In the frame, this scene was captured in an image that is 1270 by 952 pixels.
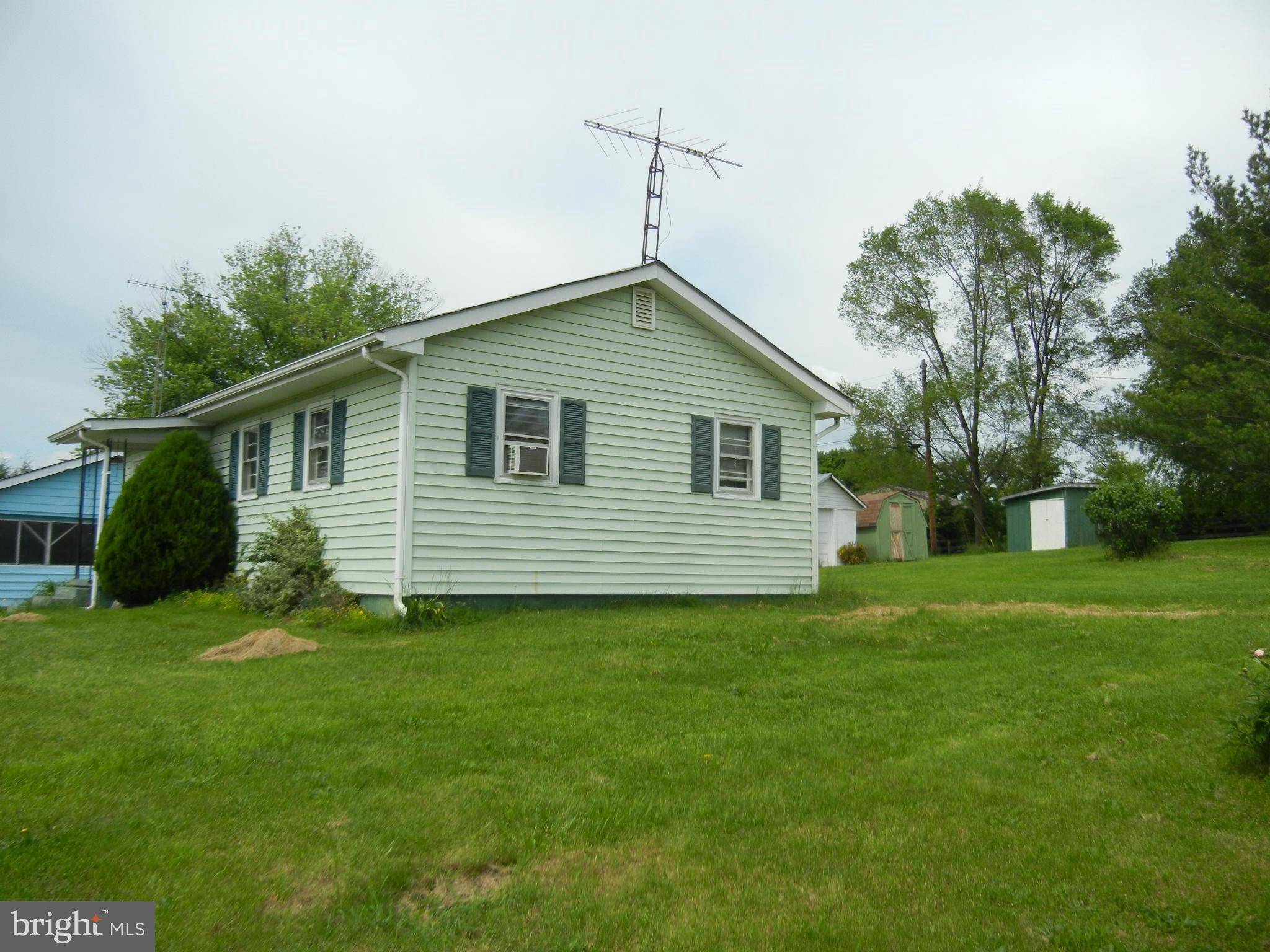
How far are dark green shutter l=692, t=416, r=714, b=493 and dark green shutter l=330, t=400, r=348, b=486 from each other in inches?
198

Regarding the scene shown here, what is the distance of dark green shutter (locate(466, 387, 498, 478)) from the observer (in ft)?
39.6

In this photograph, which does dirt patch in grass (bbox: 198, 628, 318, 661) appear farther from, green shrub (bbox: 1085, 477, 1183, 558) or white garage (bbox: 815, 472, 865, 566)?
white garage (bbox: 815, 472, 865, 566)

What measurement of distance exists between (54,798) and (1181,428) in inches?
1152

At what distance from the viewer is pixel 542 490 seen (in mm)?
12664

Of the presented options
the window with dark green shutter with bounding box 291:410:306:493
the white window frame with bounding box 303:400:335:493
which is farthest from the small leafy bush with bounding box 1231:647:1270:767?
the window with dark green shutter with bounding box 291:410:306:493

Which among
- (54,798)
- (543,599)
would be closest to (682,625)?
(543,599)

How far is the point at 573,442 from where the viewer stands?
1290 cm

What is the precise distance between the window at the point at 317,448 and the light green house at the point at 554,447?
1.6 inches

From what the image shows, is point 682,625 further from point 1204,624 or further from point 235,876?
point 235,876

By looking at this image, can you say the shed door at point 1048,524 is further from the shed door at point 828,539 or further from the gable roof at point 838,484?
the shed door at point 828,539

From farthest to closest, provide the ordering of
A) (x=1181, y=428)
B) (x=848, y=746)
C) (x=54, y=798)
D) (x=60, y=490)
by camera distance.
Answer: (x=1181, y=428) → (x=60, y=490) → (x=848, y=746) → (x=54, y=798)

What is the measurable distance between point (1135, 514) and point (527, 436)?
52.5 feet

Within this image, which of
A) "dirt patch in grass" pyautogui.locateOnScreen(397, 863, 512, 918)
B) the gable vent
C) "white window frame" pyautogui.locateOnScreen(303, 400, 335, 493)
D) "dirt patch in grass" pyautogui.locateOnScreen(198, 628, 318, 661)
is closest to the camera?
"dirt patch in grass" pyautogui.locateOnScreen(397, 863, 512, 918)

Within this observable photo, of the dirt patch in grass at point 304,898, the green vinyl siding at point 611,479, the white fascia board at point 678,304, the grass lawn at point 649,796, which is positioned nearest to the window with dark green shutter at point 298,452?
the green vinyl siding at point 611,479
